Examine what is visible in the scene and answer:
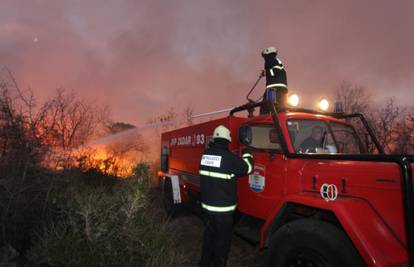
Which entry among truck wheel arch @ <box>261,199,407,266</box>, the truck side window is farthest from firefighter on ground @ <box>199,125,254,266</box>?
truck wheel arch @ <box>261,199,407,266</box>

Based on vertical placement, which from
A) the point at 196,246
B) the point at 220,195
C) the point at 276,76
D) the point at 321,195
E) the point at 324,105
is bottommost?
the point at 196,246

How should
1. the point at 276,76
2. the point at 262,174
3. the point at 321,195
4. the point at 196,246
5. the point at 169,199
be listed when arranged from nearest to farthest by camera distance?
the point at 321,195 < the point at 262,174 < the point at 196,246 < the point at 276,76 < the point at 169,199

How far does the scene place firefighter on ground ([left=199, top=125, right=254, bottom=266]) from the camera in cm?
409

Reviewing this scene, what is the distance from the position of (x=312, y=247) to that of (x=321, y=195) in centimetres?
59

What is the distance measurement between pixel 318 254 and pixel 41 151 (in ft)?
16.6

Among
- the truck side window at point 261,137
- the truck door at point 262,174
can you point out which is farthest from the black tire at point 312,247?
the truck side window at point 261,137

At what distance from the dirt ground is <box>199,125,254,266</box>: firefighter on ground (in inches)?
21.1

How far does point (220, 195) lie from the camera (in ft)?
13.5

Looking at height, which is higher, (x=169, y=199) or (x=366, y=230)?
(x=366, y=230)

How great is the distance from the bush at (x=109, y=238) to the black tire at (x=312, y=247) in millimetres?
1446

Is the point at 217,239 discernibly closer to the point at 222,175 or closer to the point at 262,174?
the point at 222,175

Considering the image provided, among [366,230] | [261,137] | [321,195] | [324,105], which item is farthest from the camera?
[324,105]

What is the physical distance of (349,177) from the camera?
322 centimetres

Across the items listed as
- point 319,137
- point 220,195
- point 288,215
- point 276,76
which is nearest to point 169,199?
point 220,195
